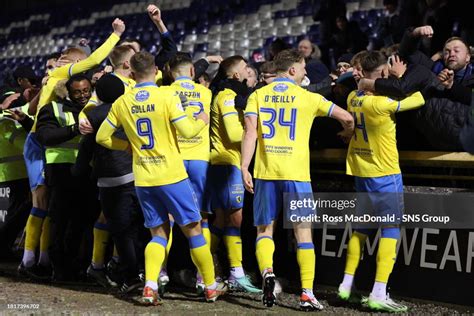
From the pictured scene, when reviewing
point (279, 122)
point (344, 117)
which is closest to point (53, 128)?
point (279, 122)

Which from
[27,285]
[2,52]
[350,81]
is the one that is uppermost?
[2,52]

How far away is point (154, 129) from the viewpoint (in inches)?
271

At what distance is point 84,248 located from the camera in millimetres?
8836

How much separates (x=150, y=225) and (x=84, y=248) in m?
2.04

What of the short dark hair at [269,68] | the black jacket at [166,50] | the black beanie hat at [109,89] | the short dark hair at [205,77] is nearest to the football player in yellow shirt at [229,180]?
the short dark hair at [269,68]

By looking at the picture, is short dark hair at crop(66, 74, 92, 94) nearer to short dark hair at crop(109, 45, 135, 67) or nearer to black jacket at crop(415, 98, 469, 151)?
short dark hair at crop(109, 45, 135, 67)

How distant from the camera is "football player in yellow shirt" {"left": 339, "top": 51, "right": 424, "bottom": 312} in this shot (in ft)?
22.4

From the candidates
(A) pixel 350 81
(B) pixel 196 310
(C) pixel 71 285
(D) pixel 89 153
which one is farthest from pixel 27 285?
(A) pixel 350 81

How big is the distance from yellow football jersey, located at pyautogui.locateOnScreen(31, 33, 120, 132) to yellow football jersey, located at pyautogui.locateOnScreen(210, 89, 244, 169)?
4.13ft

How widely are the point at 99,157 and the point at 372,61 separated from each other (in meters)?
2.35

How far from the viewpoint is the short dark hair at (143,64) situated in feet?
22.7

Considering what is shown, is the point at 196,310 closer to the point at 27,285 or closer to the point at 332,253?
the point at 332,253

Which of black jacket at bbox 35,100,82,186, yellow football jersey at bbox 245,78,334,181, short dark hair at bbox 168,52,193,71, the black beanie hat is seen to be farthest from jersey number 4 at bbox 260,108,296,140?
black jacket at bbox 35,100,82,186

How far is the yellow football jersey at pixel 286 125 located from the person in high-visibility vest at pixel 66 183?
180 centimetres
